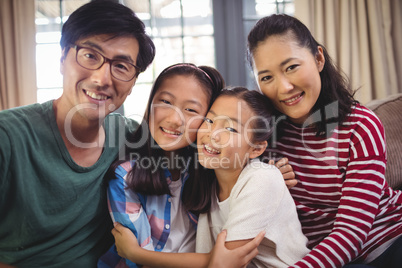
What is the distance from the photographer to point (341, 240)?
1.03 meters

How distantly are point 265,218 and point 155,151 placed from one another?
1.64 feet

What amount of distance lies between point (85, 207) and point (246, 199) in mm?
557

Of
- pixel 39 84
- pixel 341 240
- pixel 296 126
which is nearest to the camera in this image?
pixel 341 240

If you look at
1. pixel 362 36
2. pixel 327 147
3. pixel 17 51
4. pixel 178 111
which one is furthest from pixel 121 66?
pixel 362 36

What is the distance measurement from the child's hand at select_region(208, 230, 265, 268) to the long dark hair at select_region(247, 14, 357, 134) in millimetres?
490

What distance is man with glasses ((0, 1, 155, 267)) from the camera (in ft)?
3.41

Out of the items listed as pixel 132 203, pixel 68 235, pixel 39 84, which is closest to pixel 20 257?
pixel 68 235

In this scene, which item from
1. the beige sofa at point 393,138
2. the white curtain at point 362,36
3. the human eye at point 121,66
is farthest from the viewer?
the white curtain at point 362,36

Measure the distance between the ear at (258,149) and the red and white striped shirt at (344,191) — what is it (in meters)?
0.07

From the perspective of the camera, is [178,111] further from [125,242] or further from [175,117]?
[125,242]

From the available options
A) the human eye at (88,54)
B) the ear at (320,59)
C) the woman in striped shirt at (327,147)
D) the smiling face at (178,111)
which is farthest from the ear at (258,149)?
the human eye at (88,54)

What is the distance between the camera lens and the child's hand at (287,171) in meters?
1.21

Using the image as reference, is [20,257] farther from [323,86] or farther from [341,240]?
[323,86]

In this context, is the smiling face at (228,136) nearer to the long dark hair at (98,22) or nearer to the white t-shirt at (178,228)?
the white t-shirt at (178,228)
